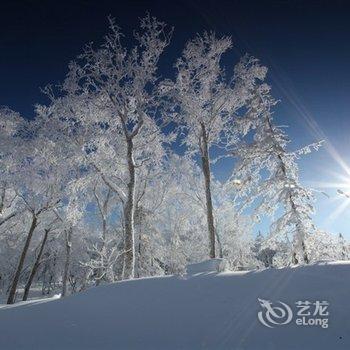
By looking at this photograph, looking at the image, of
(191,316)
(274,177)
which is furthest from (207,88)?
(191,316)

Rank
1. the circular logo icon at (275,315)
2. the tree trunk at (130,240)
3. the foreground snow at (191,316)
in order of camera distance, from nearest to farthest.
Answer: the foreground snow at (191,316) → the circular logo icon at (275,315) → the tree trunk at (130,240)

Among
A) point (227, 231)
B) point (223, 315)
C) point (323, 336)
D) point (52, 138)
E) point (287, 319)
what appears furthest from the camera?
point (227, 231)

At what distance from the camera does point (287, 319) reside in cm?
633

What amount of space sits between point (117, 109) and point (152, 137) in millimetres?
2799

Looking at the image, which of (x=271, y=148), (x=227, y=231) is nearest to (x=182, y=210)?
(x=227, y=231)

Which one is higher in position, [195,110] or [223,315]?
[195,110]

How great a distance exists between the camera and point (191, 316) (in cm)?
700

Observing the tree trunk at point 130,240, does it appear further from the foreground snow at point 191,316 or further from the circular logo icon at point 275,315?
the circular logo icon at point 275,315

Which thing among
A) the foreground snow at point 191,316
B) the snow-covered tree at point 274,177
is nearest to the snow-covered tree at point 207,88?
the snow-covered tree at point 274,177

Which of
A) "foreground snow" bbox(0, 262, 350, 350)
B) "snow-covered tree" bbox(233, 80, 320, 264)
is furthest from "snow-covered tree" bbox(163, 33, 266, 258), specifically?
"foreground snow" bbox(0, 262, 350, 350)

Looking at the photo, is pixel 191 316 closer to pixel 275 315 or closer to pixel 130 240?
pixel 275 315

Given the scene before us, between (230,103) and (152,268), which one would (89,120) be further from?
(152,268)

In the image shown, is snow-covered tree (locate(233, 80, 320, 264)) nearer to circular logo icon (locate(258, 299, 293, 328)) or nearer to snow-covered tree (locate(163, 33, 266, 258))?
snow-covered tree (locate(163, 33, 266, 258))

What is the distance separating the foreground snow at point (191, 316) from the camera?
6.07m
